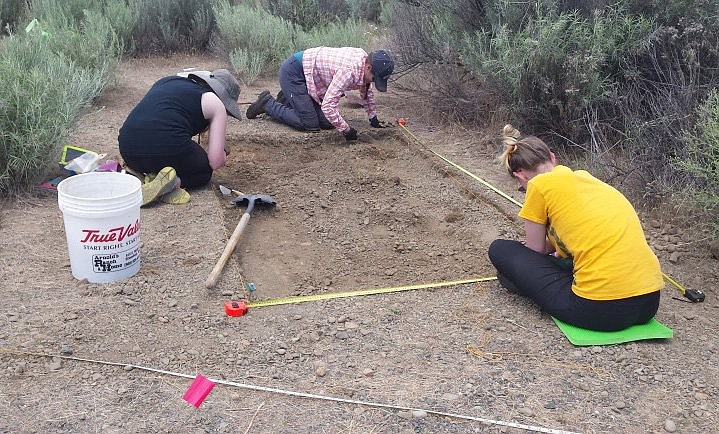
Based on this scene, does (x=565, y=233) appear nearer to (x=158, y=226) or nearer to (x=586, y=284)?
(x=586, y=284)

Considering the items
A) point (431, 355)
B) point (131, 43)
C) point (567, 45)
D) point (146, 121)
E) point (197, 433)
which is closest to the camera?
point (197, 433)

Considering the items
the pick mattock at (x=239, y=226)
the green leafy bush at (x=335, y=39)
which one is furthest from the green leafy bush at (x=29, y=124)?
the green leafy bush at (x=335, y=39)

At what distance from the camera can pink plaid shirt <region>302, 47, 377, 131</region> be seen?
593 cm

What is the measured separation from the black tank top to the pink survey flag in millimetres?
2252

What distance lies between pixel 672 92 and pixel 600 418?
3.31 meters

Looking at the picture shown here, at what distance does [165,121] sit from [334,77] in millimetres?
1853

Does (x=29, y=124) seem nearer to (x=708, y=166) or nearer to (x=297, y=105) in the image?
(x=297, y=105)

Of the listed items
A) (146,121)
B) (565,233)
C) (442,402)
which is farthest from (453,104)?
(442,402)

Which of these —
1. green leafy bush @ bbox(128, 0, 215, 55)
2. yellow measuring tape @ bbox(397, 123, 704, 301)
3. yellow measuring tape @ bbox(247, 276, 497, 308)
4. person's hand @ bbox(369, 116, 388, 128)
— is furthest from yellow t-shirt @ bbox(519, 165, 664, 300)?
green leafy bush @ bbox(128, 0, 215, 55)

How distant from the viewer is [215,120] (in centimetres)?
470

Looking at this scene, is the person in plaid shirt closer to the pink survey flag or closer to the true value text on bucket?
the true value text on bucket

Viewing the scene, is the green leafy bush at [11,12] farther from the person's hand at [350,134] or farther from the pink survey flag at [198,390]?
the pink survey flag at [198,390]

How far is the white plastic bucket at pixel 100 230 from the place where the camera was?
10.8 ft

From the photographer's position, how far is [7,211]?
4375 millimetres
